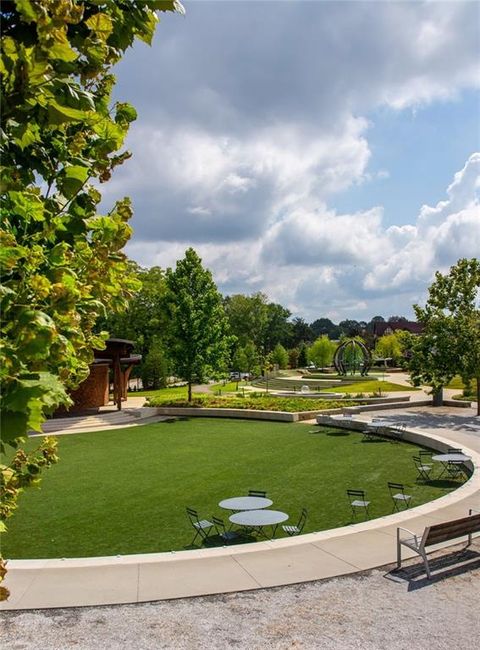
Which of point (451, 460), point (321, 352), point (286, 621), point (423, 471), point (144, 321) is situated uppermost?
point (144, 321)

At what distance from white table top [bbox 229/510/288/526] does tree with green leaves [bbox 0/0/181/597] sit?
7.77 meters

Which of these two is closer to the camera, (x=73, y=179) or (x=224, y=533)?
(x=73, y=179)

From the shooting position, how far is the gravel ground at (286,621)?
7336 mm

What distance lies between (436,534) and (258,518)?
361 cm

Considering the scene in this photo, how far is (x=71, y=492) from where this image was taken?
16.1 m

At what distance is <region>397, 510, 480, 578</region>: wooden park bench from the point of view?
9.68 m

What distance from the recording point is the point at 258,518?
37.8ft

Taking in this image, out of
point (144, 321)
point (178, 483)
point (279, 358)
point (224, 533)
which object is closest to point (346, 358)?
point (279, 358)

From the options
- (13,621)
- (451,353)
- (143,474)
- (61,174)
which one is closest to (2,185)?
(61,174)

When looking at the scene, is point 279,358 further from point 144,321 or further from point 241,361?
point 144,321

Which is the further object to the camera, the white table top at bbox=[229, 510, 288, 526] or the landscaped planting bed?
the landscaped planting bed

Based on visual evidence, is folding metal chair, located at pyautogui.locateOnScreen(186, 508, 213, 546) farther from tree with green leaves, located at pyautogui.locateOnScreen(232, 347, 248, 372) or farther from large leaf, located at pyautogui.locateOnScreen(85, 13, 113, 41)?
tree with green leaves, located at pyautogui.locateOnScreen(232, 347, 248, 372)

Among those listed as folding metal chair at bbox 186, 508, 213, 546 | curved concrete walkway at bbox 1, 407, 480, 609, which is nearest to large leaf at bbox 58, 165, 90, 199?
curved concrete walkway at bbox 1, 407, 480, 609

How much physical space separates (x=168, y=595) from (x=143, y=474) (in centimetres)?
997
